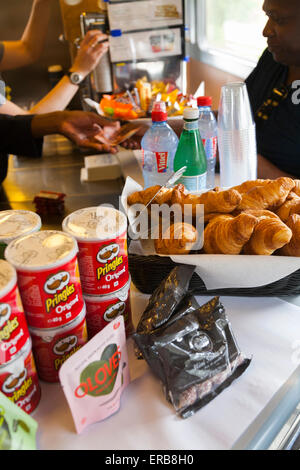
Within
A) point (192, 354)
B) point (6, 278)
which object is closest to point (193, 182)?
point (192, 354)

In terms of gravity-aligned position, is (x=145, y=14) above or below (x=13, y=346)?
above

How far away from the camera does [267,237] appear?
0.76 meters

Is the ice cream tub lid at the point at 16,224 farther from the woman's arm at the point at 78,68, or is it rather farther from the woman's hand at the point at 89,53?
the woman's hand at the point at 89,53

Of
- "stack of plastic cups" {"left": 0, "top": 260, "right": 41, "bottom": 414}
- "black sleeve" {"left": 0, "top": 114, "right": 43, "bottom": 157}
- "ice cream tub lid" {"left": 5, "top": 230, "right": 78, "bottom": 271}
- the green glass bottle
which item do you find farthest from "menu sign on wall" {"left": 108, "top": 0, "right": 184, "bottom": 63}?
"stack of plastic cups" {"left": 0, "top": 260, "right": 41, "bottom": 414}

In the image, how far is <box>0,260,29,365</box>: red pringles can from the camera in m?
0.52

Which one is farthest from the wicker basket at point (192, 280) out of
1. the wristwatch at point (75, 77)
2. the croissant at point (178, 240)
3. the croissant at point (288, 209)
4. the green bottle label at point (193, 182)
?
the wristwatch at point (75, 77)

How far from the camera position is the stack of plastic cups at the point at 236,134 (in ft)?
4.01

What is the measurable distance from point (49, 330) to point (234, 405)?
0.31 meters

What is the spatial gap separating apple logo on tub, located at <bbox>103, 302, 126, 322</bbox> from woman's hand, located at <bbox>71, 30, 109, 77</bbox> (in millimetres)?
1933

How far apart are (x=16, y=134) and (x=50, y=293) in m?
1.31

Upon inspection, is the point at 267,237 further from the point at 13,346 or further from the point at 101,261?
the point at 13,346

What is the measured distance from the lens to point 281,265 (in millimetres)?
774

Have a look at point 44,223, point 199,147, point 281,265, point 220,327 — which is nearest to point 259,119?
point 199,147

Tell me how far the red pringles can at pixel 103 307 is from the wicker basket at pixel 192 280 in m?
0.12
